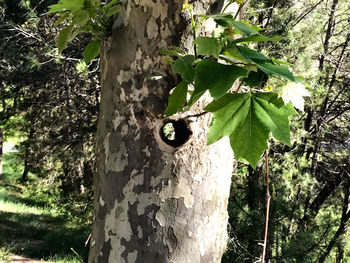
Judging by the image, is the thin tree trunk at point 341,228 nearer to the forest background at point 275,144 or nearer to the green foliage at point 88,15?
the forest background at point 275,144

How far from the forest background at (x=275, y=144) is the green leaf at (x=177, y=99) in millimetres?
2303

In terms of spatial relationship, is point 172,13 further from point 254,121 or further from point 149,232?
point 149,232

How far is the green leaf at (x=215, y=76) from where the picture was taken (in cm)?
74

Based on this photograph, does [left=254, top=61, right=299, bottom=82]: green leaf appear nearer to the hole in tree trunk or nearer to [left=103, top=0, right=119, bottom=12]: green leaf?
the hole in tree trunk

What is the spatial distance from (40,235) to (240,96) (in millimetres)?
7784

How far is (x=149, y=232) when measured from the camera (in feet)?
2.86

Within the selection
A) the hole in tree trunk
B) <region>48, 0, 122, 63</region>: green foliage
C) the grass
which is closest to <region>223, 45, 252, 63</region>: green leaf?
the hole in tree trunk

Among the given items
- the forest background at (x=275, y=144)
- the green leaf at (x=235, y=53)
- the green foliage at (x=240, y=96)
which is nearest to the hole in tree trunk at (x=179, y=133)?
the green foliage at (x=240, y=96)

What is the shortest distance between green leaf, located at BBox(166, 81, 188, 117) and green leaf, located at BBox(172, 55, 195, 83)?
0.14 ft

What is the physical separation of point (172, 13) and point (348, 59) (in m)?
5.23

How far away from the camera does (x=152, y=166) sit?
0.89 meters

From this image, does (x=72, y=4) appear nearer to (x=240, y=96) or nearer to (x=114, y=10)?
(x=114, y=10)

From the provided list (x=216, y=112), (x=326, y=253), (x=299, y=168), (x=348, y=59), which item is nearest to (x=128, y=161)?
(x=216, y=112)

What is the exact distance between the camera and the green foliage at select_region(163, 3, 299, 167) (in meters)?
0.75
